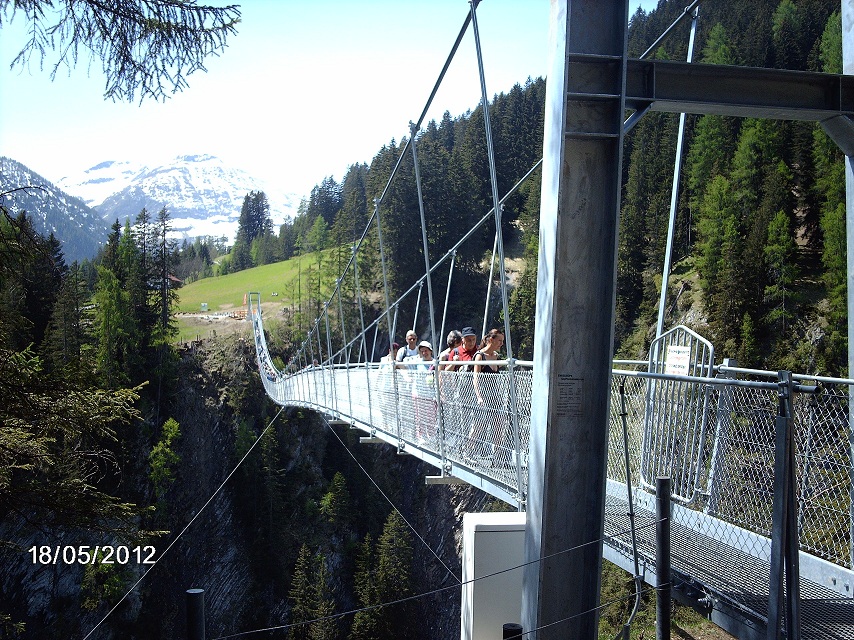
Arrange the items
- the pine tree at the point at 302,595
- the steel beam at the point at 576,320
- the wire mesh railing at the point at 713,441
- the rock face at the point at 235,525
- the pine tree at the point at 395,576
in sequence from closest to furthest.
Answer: the steel beam at the point at 576,320, the wire mesh railing at the point at 713,441, the rock face at the point at 235,525, the pine tree at the point at 302,595, the pine tree at the point at 395,576

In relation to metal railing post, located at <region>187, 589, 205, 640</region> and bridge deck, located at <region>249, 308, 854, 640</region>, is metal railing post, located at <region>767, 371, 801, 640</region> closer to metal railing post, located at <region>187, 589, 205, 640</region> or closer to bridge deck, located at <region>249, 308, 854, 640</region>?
bridge deck, located at <region>249, 308, 854, 640</region>

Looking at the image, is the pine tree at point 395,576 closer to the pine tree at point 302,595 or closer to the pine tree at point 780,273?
the pine tree at point 302,595

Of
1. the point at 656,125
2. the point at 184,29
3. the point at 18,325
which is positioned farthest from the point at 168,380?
the point at 184,29

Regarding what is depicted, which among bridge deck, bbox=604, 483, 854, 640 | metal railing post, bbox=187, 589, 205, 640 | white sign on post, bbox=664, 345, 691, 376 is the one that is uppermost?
white sign on post, bbox=664, 345, 691, 376

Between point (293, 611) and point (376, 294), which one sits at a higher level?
point (376, 294)

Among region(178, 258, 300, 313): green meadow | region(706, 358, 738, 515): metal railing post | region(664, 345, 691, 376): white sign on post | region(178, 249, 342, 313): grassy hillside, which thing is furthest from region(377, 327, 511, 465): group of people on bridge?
region(178, 258, 300, 313): green meadow

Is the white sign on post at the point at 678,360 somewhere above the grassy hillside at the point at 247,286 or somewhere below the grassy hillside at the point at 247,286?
below

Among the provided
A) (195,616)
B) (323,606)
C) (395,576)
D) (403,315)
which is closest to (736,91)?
(195,616)

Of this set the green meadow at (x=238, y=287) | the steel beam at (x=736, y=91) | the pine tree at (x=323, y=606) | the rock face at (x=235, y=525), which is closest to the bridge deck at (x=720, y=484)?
the steel beam at (x=736, y=91)

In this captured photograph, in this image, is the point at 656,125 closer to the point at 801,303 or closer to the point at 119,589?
the point at 801,303

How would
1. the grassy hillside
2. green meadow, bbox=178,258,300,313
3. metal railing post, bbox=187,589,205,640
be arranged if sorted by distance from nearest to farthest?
1. metal railing post, bbox=187,589,205,640
2. the grassy hillside
3. green meadow, bbox=178,258,300,313

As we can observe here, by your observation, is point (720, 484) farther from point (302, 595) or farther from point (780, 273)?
point (302, 595)
